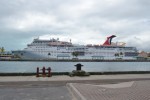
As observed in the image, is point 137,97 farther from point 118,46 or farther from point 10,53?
point 10,53

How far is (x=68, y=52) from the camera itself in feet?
383

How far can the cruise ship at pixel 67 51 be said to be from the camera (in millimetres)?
114787

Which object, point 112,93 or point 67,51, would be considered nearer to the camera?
point 112,93

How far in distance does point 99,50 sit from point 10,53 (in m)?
53.3

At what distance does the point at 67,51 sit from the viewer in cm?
11669

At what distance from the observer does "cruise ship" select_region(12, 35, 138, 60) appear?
114787mm

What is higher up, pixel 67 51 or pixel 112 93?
pixel 67 51

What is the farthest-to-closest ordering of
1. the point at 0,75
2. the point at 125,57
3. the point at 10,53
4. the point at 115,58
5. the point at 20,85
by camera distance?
the point at 10,53 < the point at 125,57 < the point at 115,58 < the point at 0,75 < the point at 20,85

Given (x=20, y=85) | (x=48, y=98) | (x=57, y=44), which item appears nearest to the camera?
(x=48, y=98)

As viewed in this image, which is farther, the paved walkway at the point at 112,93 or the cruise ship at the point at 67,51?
the cruise ship at the point at 67,51

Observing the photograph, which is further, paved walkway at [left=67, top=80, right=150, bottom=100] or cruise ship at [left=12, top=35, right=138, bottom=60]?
cruise ship at [left=12, top=35, right=138, bottom=60]

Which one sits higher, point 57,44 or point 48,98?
point 57,44

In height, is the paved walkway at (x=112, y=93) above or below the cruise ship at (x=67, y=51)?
below

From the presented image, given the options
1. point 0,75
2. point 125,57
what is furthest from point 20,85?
point 125,57
